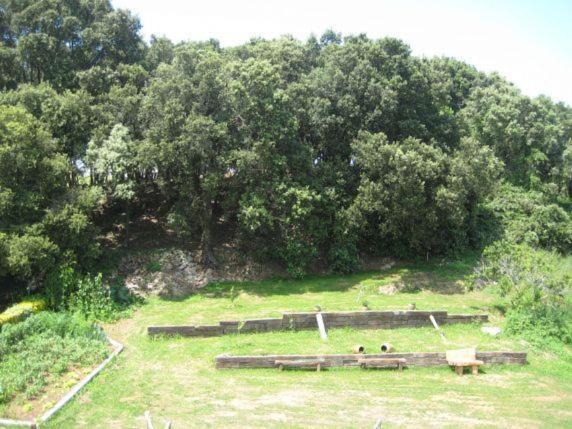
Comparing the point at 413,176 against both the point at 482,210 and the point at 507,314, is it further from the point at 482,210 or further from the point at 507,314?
the point at 482,210

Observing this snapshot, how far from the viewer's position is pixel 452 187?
25234 millimetres

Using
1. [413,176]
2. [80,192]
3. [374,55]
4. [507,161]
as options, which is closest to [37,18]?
[80,192]

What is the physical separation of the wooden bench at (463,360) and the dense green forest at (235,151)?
35.8ft

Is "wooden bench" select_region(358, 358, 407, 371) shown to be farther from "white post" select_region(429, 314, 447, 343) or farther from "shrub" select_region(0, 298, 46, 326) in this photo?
"shrub" select_region(0, 298, 46, 326)

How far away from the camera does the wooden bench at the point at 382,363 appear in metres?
15.0

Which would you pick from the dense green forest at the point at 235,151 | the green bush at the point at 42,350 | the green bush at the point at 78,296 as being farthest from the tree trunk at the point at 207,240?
the green bush at the point at 42,350

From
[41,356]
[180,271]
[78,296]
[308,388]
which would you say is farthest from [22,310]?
[308,388]

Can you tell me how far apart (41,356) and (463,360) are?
40.4 feet

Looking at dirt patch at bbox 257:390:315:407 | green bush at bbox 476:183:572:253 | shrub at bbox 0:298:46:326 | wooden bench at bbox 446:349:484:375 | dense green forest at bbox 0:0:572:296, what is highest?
dense green forest at bbox 0:0:572:296

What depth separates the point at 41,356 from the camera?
48.4 ft

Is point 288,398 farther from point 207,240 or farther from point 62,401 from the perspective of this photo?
point 207,240

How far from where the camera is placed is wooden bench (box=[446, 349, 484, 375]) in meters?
14.9

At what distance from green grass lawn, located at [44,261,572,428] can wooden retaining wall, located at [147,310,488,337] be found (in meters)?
0.33

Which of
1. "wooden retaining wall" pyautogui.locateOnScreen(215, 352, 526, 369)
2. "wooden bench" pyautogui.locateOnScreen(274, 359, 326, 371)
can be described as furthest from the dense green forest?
"wooden bench" pyautogui.locateOnScreen(274, 359, 326, 371)
